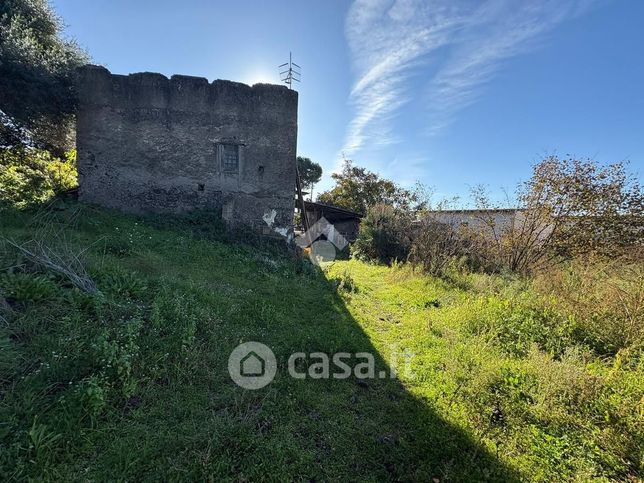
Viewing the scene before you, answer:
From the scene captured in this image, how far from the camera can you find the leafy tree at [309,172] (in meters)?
31.9

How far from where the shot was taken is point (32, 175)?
8.71 meters

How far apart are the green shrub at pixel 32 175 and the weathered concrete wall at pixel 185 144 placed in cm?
103

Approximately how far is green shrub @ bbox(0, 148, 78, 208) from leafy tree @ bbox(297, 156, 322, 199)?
908 inches

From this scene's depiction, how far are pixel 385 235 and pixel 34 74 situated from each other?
1216 cm

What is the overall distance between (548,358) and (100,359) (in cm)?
489

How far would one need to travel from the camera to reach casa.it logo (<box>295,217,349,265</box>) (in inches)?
623

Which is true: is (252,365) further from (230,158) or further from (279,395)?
(230,158)

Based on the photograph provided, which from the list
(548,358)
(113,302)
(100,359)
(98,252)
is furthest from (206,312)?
(548,358)

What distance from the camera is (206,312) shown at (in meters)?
4.27

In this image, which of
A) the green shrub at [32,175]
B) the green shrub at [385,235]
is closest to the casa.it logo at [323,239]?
the green shrub at [385,235]

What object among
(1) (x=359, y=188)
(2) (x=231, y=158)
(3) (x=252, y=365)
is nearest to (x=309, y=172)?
(1) (x=359, y=188)

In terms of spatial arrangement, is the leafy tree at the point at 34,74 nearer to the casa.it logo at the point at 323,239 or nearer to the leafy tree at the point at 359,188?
the casa.it logo at the point at 323,239

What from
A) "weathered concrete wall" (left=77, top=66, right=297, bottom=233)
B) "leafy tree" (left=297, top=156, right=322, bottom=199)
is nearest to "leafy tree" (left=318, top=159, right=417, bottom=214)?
"leafy tree" (left=297, top=156, right=322, bottom=199)

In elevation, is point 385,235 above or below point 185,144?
below
